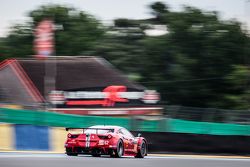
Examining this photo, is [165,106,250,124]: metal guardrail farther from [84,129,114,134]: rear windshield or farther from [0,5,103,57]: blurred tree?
[0,5,103,57]: blurred tree

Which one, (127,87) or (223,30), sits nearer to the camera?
(127,87)

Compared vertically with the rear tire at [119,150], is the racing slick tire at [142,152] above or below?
below

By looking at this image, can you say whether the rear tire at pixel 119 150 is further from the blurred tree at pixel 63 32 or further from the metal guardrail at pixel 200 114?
the blurred tree at pixel 63 32

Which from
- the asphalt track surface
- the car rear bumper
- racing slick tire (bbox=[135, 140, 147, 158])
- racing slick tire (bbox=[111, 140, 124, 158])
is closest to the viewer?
the asphalt track surface

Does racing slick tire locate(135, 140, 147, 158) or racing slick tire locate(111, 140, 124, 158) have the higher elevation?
racing slick tire locate(111, 140, 124, 158)

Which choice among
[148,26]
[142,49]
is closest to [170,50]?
[142,49]

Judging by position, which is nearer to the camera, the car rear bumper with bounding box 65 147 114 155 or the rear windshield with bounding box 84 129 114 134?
the car rear bumper with bounding box 65 147 114 155

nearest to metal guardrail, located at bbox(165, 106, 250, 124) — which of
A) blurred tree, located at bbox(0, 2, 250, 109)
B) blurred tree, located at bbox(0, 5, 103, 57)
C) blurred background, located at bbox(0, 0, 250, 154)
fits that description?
blurred background, located at bbox(0, 0, 250, 154)

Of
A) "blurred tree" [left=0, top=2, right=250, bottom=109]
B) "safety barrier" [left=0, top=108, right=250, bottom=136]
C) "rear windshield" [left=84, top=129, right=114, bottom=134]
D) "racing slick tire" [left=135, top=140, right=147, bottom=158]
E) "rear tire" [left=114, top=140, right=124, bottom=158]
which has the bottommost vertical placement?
"blurred tree" [left=0, top=2, right=250, bottom=109]

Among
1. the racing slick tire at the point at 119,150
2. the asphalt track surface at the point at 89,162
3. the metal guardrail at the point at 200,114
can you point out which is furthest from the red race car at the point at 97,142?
the metal guardrail at the point at 200,114

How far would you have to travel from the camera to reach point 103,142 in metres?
16.8

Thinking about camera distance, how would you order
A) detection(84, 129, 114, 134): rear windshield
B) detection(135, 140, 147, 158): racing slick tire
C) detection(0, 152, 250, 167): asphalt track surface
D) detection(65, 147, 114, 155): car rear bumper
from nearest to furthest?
1. detection(0, 152, 250, 167): asphalt track surface
2. detection(65, 147, 114, 155): car rear bumper
3. detection(84, 129, 114, 134): rear windshield
4. detection(135, 140, 147, 158): racing slick tire

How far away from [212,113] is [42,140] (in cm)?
812

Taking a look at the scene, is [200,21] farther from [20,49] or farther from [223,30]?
[20,49]
